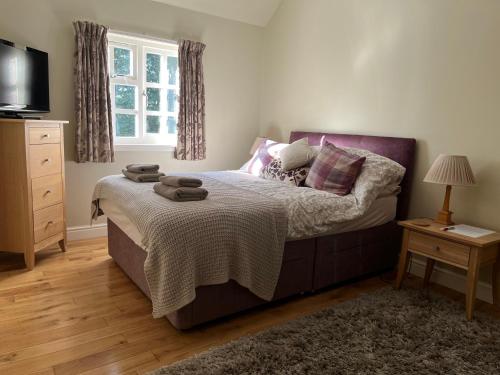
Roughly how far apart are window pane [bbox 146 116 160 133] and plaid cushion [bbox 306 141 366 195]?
1.88m

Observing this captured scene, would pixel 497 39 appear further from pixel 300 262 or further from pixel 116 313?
pixel 116 313

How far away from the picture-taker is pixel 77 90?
3352 mm

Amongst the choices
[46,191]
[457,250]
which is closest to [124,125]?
[46,191]

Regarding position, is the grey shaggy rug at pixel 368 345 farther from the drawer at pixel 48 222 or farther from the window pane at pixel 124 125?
the window pane at pixel 124 125

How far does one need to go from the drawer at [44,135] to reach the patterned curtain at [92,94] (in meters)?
0.34

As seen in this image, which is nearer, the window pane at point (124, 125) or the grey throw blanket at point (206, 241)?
the grey throw blanket at point (206, 241)

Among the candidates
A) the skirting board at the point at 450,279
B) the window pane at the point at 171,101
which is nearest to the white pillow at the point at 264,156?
the window pane at the point at 171,101

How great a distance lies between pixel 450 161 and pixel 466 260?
66 centimetres

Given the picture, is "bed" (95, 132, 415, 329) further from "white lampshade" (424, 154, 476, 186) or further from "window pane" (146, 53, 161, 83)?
"window pane" (146, 53, 161, 83)

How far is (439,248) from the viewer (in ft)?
7.91

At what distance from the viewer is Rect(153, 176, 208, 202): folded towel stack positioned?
2.20 meters

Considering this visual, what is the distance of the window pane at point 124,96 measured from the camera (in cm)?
376

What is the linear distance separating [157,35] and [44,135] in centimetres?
159

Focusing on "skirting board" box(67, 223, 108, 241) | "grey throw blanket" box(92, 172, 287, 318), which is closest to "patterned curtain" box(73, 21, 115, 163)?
"skirting board" box(67, 223, 108, 241)
